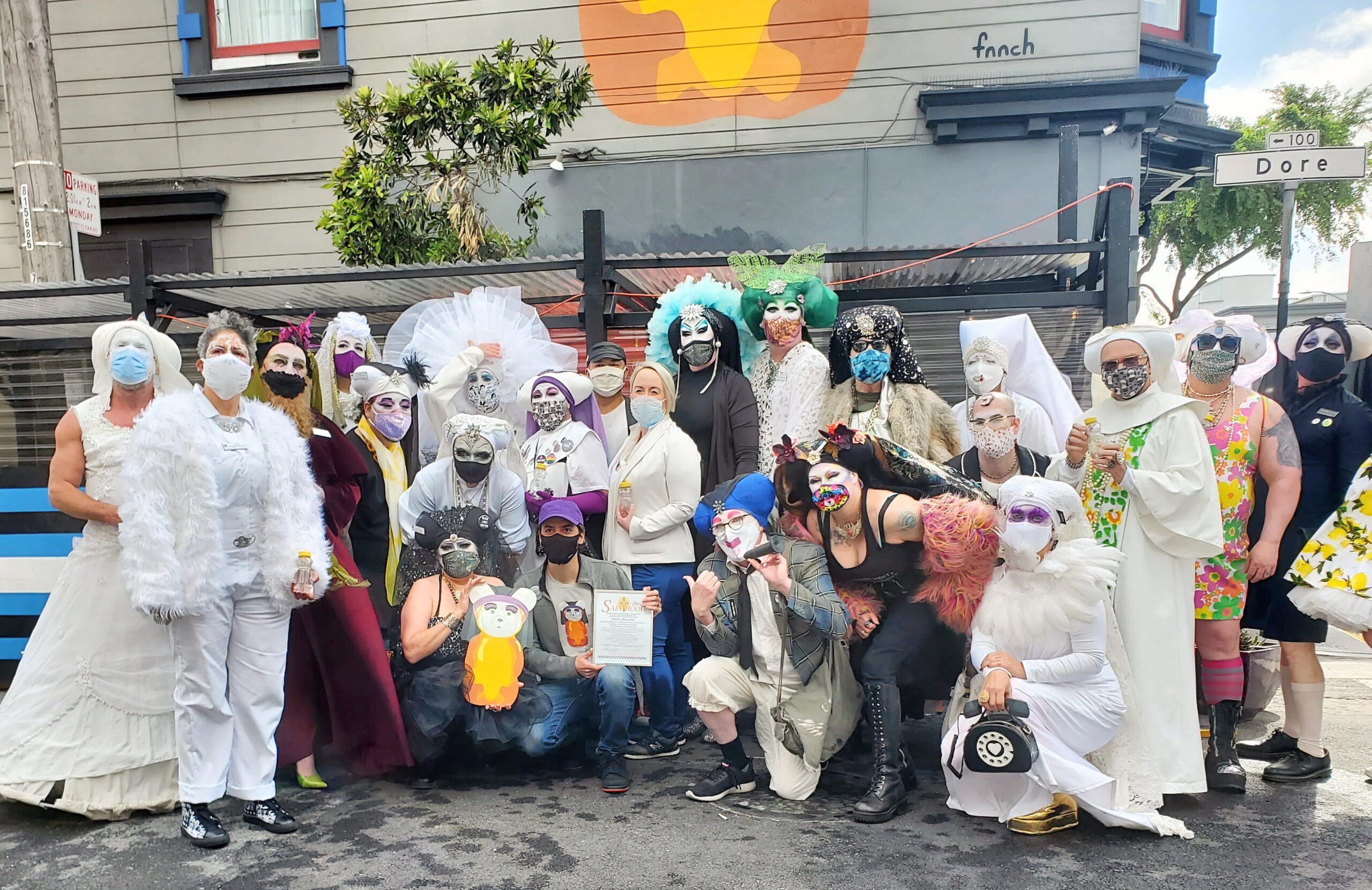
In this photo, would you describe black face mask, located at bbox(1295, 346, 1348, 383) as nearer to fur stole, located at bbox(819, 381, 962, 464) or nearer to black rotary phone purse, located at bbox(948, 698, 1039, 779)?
fur stole, located at bbox(819, 381, 962, 464)

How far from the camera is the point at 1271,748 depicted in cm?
448

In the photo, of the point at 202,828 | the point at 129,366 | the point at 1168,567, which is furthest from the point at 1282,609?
the point at 129,366

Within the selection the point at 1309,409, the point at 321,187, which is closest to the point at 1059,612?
the point at 1309,409

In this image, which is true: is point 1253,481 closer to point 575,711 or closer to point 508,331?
point 575,711

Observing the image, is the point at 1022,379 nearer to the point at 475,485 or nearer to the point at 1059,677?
the point at 1059,677

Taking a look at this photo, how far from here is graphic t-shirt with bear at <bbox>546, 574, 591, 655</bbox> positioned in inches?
167

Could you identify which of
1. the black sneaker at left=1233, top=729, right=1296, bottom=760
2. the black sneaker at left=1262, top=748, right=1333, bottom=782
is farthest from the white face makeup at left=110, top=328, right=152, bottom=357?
the black sneaker at left=1262, top=748, right=1333, bottom=782

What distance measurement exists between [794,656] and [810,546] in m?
0.47

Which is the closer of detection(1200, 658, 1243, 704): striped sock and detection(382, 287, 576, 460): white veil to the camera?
detection(1200, 658, 1243, 704): striped sock

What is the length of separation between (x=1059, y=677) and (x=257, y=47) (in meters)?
10.5

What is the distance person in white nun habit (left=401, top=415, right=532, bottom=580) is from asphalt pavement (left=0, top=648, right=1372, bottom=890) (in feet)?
3.88

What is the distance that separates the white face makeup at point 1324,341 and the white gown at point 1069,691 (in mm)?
1763

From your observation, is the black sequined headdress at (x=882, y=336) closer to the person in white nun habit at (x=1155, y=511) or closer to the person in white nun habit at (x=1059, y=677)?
the person in white nun habit at (x=1155, y=511)

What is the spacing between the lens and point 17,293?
5863 mm
